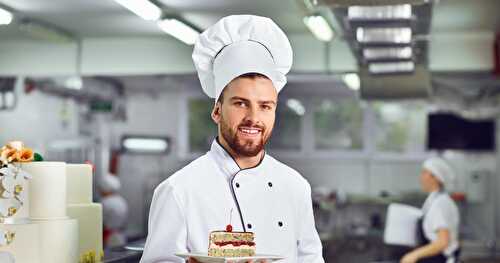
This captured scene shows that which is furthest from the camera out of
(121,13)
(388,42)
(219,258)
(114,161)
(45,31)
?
(114,161)

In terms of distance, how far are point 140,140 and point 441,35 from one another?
10.9ft

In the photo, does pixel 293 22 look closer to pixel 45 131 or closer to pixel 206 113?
pixel 206 113

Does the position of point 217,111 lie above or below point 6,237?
above

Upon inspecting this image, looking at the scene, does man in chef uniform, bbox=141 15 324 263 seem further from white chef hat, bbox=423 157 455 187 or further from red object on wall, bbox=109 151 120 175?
red object on wall, bbox=109 151 120 175

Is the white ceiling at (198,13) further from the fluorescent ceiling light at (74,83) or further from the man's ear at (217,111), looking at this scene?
the man's ear at (217,111)

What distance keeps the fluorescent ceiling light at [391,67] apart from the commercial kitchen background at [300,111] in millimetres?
482

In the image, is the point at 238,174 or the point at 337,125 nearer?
the point at 238,174

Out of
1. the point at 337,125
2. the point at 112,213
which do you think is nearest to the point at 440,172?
the point at 337,125

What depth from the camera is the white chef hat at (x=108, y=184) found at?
28.7 feet

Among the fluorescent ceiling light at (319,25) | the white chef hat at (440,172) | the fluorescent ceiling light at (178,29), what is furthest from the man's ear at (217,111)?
the white chef hat at (440,172)

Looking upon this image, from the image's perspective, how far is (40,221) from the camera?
8.57 ft

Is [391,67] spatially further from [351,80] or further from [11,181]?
[11,181]

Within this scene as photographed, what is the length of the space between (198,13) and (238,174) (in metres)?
5.11

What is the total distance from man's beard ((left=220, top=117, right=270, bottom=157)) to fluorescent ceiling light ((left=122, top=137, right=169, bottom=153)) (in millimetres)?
6625
